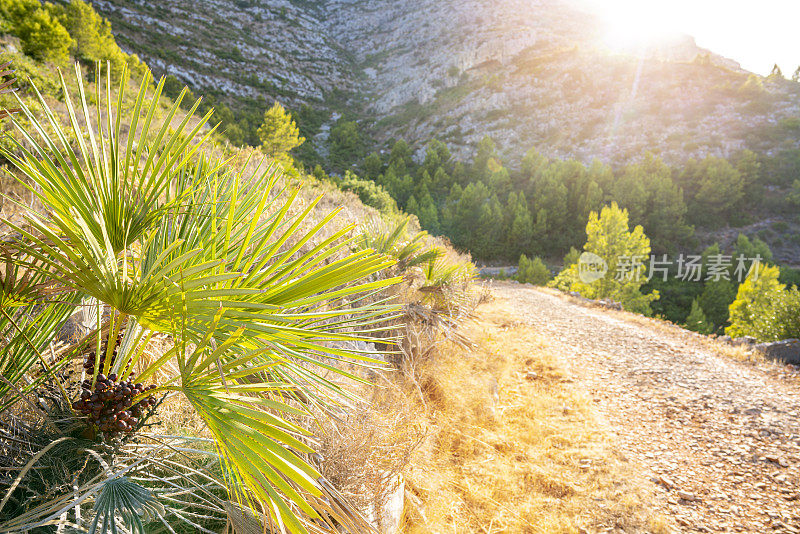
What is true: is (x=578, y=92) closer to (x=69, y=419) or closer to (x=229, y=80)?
(x=229, y=80)

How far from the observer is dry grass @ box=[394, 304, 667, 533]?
8.80 ft

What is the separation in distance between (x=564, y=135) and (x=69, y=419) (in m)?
48.4

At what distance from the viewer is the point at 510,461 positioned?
10.7 feet

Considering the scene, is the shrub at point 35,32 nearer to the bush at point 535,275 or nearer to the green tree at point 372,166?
the bush at point 535,275

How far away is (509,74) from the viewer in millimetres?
52219

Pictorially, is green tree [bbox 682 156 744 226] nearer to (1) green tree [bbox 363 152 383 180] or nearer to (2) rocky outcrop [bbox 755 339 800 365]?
(2) rocky outcrop [bbox 755 339 800 365]

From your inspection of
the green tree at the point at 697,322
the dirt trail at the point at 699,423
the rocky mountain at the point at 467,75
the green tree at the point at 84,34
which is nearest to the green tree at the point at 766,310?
the green tree at the point at 697,322

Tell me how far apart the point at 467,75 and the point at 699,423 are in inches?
2456

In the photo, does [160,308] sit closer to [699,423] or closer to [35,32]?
[699,423]

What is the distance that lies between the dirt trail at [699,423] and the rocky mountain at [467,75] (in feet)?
124

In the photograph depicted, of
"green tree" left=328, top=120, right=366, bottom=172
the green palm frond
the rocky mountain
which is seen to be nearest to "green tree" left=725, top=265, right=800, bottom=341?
the green palm frond

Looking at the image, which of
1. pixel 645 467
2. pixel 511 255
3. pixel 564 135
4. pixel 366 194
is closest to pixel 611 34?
pixel 564 135

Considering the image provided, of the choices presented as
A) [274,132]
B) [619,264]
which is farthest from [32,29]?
[619,264]

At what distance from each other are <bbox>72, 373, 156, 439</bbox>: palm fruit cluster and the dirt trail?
4.07 metres
